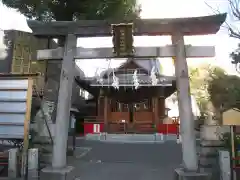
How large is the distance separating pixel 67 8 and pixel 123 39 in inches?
198

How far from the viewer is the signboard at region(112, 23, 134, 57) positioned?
8172mm

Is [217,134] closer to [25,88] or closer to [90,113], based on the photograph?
[25,88]

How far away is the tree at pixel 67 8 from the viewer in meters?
11.8

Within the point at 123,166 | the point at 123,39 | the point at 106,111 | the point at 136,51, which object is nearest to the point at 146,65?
the point at 106,111

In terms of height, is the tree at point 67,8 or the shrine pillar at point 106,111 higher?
the tree at point 67,8

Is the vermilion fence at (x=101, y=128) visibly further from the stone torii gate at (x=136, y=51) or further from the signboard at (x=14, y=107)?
the stone torii gate at (x=136, y=51)

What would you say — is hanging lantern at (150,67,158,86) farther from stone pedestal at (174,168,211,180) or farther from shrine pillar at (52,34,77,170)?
stone pedestal at (174,168,211,180)

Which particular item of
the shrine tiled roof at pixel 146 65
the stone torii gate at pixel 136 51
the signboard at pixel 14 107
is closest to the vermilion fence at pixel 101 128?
the shrine tiled roof at pixel 146 65

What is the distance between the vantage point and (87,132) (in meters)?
23.3

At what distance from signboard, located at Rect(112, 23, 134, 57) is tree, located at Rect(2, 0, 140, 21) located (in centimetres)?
377

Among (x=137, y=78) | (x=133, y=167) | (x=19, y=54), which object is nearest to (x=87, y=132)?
(x=137, y=78)

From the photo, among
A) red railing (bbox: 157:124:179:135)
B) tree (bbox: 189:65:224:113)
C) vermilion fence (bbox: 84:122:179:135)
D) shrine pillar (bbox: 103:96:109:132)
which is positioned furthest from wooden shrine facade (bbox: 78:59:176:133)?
tree (bbox: 189:65:224:113)

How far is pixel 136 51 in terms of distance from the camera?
27.1ft

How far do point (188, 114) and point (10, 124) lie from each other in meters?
5.68
